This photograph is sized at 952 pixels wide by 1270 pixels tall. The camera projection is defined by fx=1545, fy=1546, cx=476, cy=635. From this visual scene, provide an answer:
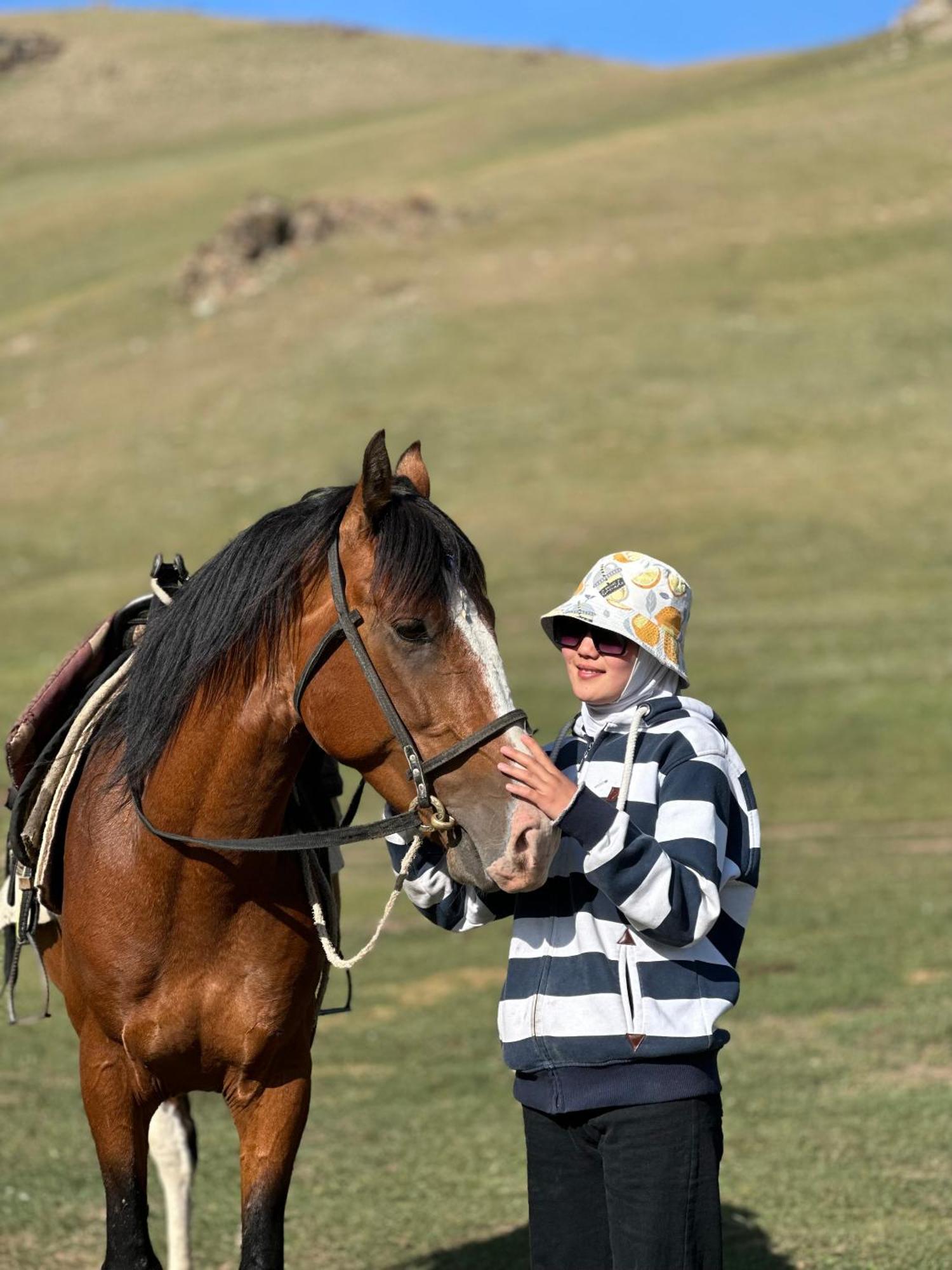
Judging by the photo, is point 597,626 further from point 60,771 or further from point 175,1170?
point 175,1170

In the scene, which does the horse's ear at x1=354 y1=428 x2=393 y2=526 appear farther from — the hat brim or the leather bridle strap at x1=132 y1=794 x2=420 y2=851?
the leather bridle strap at x1=132 y1=794 x2=420 y2=851

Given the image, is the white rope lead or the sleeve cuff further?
the white rope lead

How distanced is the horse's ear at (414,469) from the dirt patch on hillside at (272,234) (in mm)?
38955

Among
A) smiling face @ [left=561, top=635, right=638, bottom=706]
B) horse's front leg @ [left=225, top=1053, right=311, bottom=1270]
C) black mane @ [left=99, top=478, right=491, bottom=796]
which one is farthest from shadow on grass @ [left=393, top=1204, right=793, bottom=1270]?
smiling face @ [left=561, top=635, right=638, bottom=706]

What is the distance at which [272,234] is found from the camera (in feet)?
138

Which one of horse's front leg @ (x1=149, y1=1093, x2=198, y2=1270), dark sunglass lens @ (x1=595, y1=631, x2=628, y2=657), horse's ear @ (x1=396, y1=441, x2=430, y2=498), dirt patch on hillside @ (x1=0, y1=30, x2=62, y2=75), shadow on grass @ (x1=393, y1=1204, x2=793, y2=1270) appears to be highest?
dirt patch on hillside @ (x1=0, y1=30, x2=62, y2=75)

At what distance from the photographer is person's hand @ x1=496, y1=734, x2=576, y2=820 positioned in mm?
3037

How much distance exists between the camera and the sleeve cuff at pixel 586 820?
3.08 meters

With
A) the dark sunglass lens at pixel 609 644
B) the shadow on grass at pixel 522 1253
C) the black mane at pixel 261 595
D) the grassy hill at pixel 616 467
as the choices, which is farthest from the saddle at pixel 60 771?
the grassy hill at pixel 616 467

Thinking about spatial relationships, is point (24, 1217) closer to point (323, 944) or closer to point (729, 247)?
point (323, 944)

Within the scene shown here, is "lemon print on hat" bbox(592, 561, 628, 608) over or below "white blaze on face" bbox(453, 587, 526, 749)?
over

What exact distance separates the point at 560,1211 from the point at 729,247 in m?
37.6

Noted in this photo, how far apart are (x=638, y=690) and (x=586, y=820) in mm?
506

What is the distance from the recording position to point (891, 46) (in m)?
59.3
